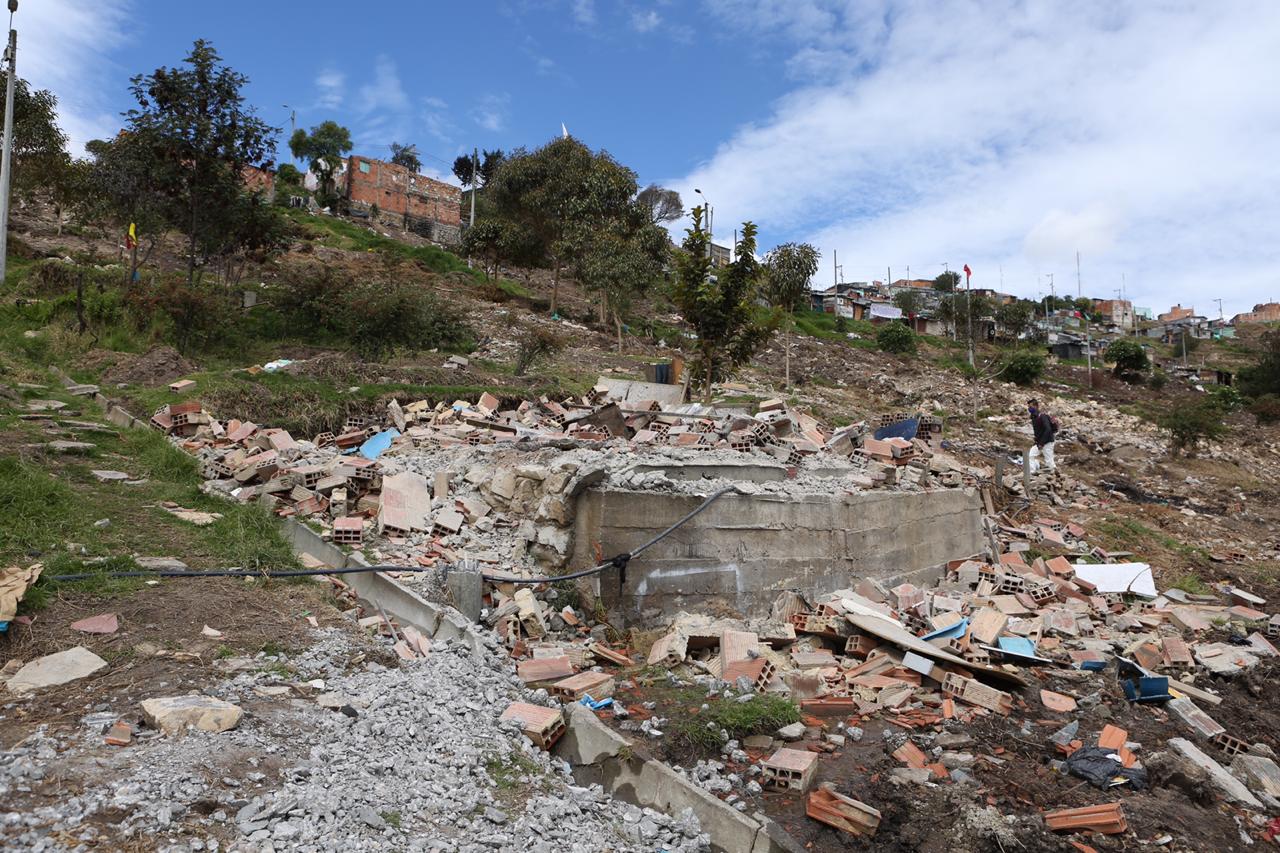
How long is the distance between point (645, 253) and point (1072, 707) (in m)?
21.7

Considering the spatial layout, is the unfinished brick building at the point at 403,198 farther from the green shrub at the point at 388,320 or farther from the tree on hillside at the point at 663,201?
the green shrub at the point at 388,320

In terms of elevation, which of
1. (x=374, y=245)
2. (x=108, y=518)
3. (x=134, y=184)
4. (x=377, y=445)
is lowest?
(x=108, y=518)

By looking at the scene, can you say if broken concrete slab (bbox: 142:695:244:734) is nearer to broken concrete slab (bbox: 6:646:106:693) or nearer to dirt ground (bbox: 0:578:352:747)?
dirt ground (bbox: 0:578:352:747)

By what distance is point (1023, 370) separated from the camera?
28672 mm

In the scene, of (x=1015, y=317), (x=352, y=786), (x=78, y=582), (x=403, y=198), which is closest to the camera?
(x=352, y=786)

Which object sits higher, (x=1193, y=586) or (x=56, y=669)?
(x=56, y=669)

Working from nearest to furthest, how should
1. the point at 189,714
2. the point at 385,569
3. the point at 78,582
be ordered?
the point at 189,714, the point at 78,582, the point at 385,569

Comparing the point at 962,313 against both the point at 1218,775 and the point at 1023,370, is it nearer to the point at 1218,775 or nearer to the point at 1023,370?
the point at 1023,370

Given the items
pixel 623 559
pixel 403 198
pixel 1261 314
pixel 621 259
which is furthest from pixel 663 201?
pixel 1261 314

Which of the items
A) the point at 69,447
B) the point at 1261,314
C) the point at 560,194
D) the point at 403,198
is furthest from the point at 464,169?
the point at 1261,314

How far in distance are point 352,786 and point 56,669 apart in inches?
72.7

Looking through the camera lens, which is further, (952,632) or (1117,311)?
(1117,311)

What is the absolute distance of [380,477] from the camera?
8703 mm

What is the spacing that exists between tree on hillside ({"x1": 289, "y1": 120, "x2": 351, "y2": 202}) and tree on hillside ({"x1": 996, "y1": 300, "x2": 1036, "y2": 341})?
119 feet
